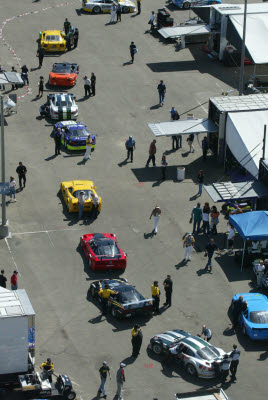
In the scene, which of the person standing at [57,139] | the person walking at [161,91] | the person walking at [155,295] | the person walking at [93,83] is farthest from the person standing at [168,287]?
the person walking at [93,83]

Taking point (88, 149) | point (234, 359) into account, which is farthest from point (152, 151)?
point (234, 359)

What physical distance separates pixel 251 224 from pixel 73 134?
46.5ft

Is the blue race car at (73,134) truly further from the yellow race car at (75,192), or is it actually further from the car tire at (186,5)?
the car tire at (186,5)

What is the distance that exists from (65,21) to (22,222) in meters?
27.4

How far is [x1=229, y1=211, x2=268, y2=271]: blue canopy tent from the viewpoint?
38.7 metres

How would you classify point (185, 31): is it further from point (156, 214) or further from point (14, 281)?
point (14, 281)

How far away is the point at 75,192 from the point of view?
43344 millimetres

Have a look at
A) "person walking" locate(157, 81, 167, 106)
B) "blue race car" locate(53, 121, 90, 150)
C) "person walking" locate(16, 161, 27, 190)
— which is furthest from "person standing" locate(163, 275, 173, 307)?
"person walking" locate(157, 81, 167, 106)

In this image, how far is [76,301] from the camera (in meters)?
36.4

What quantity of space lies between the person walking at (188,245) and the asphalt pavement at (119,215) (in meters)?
0.33

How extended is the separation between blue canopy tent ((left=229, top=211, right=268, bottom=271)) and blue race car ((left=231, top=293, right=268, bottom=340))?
13.2 feet

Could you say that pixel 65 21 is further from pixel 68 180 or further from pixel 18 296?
pixel 18 296

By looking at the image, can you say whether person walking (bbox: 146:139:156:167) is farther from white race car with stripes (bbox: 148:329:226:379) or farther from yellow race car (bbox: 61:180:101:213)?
white race car with stripes (bbox: 148:329:226:379)

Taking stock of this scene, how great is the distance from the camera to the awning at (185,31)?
63188 millimetres
